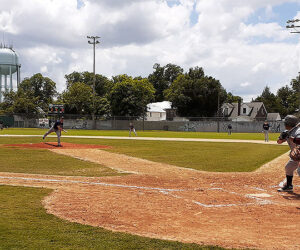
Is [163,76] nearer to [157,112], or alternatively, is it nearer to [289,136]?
[157,112]

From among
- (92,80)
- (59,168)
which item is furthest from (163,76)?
(59,168)

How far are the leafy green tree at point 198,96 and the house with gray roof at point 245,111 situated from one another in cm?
780

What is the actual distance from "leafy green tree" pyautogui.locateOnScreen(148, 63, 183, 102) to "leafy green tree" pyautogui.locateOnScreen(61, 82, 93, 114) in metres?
39.8

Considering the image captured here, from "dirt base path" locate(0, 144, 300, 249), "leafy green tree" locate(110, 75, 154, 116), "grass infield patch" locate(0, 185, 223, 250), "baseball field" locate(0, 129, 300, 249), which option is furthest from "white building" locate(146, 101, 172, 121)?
"grass infield patch" locate(0, 185, 223, 250)

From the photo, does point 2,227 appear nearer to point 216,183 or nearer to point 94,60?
point 216,183

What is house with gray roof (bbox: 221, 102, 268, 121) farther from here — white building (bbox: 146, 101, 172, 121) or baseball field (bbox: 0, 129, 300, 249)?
baseball field (bbox: 0, 129, 300, 249)

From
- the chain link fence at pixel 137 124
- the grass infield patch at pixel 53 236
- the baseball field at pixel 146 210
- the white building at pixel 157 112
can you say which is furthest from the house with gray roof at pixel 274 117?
the grass infield patch at pixel 53 236

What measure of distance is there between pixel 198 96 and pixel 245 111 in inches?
629

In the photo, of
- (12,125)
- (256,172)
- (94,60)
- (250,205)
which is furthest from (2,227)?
(12,125)

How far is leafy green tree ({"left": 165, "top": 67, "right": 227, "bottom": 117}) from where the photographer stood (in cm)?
7906

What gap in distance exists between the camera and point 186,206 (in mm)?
6957

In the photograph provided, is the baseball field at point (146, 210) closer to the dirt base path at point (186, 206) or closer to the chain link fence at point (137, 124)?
the dirt base path at point (186, 206)

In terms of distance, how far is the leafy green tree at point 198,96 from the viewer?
7906cm

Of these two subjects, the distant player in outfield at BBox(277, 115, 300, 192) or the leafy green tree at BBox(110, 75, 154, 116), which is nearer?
the distant player in outfield at BBox(277, 115, 300, 192)
